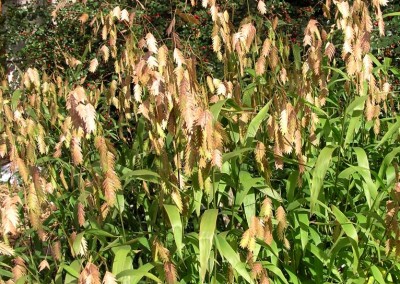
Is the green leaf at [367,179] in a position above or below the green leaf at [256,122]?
below

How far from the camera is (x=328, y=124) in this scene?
264cm

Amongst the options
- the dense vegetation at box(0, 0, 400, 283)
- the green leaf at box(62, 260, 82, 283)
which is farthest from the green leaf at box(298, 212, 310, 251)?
the green leaf at box(62, 260, 82, 283)

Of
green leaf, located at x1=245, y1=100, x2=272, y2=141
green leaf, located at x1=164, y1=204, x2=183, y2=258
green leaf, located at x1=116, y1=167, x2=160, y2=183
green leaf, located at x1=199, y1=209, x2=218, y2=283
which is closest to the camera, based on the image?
green leaf, located at x1=199, y1=209, x2=218, y2=283

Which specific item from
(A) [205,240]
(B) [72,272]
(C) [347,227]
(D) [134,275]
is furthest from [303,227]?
(B) [72,272]

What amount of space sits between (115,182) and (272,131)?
0.52 m

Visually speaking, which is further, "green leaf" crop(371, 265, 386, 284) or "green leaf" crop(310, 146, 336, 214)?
"green leaf" crop(371, 265, 386, 284)

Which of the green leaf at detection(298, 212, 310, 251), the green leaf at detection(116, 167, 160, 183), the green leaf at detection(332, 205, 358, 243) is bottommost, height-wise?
the green leaf at detection(298, 212, 310, 251)

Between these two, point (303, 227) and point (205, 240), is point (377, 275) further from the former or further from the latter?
point (205, 240)

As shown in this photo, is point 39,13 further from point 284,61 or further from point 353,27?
point 353,27

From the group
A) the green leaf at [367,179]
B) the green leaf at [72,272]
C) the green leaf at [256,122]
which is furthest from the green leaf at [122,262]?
the green leaf at [367,179]

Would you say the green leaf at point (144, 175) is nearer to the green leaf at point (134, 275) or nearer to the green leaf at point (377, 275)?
the green leaf at point (134, 275)

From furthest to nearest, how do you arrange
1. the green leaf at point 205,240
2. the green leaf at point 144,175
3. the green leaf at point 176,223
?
the green leaf at point 144,175 → the green leaf at point 176,223 → the green leaf at point 205,240

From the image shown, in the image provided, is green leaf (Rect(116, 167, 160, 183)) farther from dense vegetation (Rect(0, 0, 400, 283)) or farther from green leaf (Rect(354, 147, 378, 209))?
green leaf (Rect(354, 147, 378, 209))

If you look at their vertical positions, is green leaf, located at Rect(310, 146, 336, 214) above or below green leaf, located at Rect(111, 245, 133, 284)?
above
